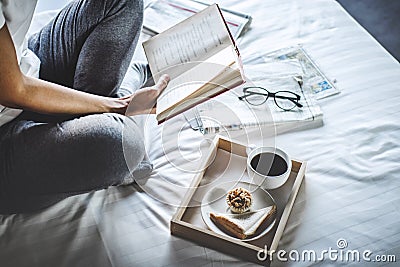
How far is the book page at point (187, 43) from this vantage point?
48.2 inches

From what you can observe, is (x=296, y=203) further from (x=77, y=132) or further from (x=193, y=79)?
(x=77, y=132)

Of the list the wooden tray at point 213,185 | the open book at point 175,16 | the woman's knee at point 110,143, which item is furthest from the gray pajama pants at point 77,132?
the open book at point 175,16

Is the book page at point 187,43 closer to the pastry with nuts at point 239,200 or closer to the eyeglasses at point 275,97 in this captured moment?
the eyeglasses at point 275,97

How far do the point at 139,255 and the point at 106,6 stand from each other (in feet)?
1.77

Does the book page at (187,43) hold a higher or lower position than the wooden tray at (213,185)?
higher

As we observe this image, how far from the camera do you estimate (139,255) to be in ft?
3.50

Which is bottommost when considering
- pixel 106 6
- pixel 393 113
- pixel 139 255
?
pixel 139 255

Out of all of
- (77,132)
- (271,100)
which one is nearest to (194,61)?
(271,100)

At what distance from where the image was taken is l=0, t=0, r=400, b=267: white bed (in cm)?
107

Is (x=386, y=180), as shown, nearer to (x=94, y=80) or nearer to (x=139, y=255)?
(x=139, y=255)

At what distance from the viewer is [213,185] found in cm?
111

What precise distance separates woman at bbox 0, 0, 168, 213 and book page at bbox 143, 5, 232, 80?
1.5 inches

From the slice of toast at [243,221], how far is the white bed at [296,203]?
0.17 ft

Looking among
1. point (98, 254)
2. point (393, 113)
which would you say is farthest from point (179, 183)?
point (393, 113)
